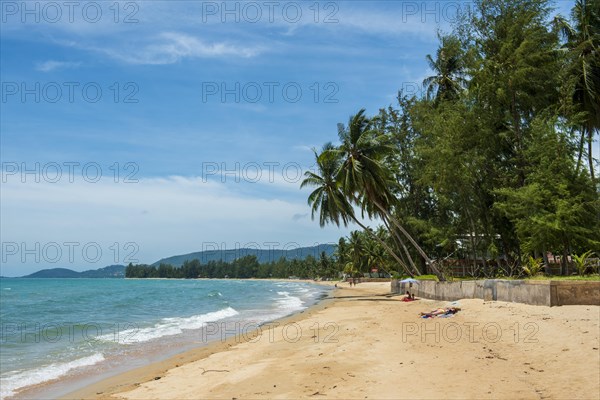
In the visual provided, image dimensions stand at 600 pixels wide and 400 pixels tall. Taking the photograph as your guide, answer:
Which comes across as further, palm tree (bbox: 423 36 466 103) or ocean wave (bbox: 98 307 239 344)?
palm tree (bbox: 423 36 466 103)

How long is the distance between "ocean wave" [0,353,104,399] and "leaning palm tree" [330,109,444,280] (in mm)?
20693

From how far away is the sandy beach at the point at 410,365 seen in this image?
24.5 ft

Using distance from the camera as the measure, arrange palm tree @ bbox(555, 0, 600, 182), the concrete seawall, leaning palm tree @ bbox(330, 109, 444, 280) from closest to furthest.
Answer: the concrete seawall < palm tree @ bbox(555, 0, 600, 182) < leaning palm tree @ bbox(330, 109, 444, 280)

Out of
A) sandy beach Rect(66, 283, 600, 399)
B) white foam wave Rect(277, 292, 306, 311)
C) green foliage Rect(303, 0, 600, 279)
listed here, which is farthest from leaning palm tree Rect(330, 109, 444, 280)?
sandy beach Rect(66, 283, 600, 399)

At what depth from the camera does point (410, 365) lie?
9266 mm

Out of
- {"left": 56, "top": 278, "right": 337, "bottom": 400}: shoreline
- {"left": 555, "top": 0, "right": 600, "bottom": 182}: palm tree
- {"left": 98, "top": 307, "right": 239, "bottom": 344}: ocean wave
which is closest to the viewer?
{"left": 56, "top": 278, "right": 337, "bottom": 400}: shoreline

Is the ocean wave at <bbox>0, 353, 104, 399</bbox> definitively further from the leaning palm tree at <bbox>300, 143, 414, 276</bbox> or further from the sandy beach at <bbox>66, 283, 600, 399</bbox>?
the leaning palm tree at <bbox>300, 143, 414, 276</bbox>

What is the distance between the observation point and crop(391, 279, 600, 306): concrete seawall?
12.3 m

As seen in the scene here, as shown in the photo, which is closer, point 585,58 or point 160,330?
point 160,330

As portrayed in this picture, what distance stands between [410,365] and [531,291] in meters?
6.78

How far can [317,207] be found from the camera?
3712 cm

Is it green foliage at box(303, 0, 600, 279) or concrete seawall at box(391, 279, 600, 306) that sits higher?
green foliage at box(303, 0, 600, 279)

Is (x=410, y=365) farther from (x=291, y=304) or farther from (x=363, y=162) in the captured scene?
(x=291, y=304)

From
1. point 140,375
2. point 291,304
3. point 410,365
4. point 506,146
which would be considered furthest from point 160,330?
point 506,146
